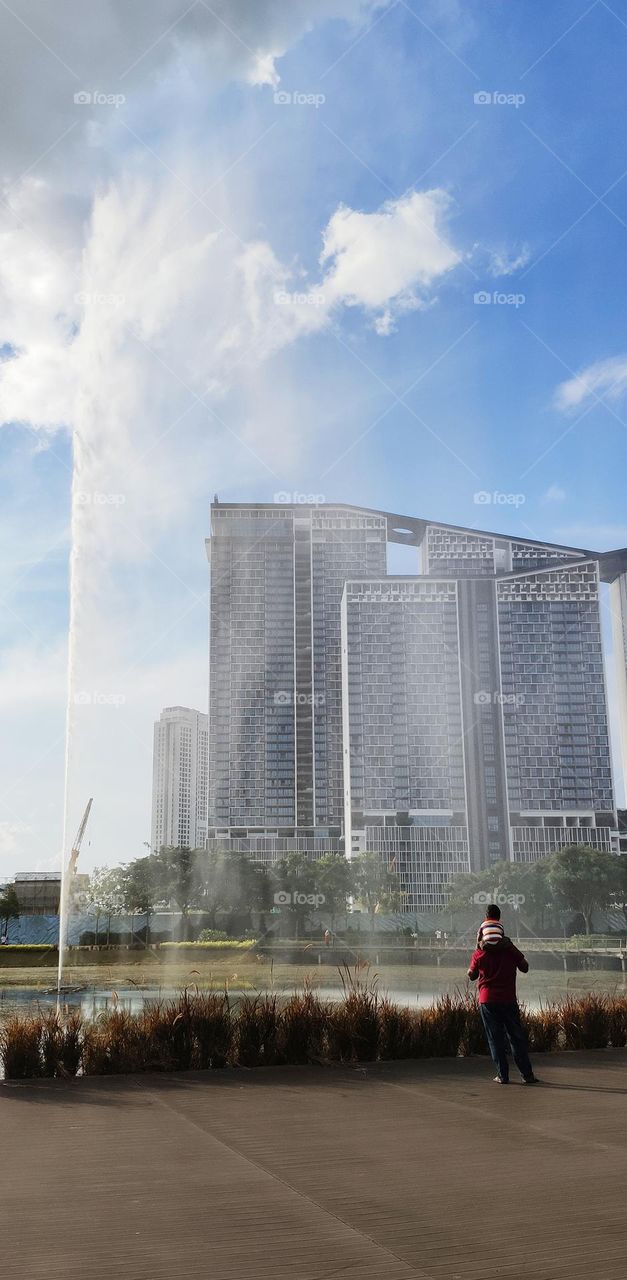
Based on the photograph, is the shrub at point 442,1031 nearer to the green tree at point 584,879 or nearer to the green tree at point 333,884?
the green tree at point 333,884

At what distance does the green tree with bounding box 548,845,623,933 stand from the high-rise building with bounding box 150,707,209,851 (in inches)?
1345

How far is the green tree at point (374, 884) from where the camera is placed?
222 feet

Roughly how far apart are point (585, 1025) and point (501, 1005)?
2253 mm

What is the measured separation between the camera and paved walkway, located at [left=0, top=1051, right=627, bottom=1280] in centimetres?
347

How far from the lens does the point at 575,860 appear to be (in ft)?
207

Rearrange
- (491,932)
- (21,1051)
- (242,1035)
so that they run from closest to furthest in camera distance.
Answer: (21,1051)
(491,932)
(242,1035)

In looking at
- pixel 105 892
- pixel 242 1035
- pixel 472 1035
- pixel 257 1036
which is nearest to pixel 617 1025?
pixel 472 1035

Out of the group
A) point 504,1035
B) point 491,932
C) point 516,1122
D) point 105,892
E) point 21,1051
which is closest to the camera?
point 516,1122

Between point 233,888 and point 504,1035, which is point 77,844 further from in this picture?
point 233,888

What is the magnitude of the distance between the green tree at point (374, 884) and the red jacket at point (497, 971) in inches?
2287

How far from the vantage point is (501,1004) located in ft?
24.9

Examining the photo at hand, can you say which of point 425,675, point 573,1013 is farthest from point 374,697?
point 573,1013

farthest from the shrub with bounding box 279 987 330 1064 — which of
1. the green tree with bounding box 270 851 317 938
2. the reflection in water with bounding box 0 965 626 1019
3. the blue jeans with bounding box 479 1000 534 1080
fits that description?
the green tree with bounding box 270 851 317 938

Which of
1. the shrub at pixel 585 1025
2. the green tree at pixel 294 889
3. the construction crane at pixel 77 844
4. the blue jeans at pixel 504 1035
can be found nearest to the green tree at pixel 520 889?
the green tree at pixel 294 889
